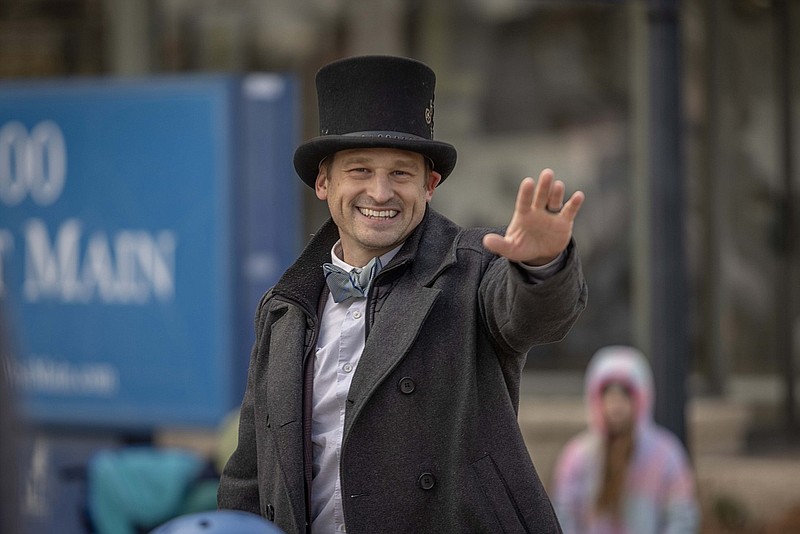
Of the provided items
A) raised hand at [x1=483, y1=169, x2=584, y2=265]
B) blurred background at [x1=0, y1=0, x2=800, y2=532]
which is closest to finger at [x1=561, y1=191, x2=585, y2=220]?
raised hand at [x1=483, y1=169, x2=584, y2=265]

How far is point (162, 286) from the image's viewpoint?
562 cm

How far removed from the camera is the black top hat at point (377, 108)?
267 cm

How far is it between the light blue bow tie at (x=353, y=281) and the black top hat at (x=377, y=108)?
0.73ft

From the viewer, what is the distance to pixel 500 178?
8.62m

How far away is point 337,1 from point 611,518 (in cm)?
423

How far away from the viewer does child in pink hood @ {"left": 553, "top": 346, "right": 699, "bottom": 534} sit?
5516 mm

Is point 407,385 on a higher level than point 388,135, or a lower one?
lower

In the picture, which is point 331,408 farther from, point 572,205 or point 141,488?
point 141,488

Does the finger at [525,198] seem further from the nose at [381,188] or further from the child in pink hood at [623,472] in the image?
the child in pink hood at [623,472]

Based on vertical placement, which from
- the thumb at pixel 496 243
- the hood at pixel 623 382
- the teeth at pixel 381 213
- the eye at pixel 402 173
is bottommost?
the hood at pixel 623 382

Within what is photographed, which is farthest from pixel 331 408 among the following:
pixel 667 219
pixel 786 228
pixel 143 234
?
pixel 786 228

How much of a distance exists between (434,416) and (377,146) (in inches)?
19.7

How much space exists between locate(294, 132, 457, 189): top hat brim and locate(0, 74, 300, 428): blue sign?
251 cm

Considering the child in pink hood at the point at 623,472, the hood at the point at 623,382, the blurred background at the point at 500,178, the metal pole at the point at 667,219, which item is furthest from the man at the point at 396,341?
the hood at the point at 623,382
